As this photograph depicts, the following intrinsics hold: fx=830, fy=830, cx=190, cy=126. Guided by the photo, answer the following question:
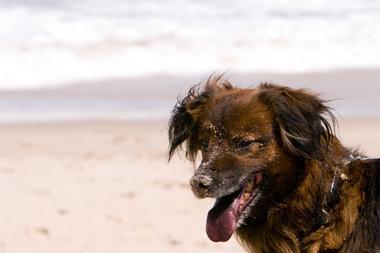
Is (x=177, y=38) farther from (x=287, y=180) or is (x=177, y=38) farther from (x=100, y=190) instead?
(x=287, y=180)

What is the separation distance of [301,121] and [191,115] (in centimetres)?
75

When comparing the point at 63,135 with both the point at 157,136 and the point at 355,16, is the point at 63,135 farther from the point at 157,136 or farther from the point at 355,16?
the point at 355,16

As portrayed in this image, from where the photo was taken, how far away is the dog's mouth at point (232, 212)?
4363mm

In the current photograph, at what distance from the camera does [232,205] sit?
438 centimetres

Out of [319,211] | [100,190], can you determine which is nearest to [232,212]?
[319,211]

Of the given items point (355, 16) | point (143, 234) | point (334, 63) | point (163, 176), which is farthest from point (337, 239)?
point (355, 16)

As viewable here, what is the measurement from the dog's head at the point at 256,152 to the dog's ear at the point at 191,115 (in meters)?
0.25

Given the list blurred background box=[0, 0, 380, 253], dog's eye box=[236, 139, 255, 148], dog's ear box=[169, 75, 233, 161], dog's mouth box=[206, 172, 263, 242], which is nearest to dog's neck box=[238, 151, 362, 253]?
dog's mouth box=[206, 172, 263, 242]

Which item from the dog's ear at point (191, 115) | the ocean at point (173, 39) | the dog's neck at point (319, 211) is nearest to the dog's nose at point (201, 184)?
the dog's neck at point (319, 211)

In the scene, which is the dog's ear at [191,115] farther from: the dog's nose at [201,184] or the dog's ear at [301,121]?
the dog's nose at [201,184]

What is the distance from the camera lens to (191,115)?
15.9ft

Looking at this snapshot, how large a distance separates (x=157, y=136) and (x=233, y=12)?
37.6ft

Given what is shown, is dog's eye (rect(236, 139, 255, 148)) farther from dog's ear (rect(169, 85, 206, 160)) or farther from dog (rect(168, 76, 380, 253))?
dog's ear (rect(169, 85, 206, 160))

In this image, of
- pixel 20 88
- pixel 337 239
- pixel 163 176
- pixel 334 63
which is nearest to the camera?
pixel 337 239
